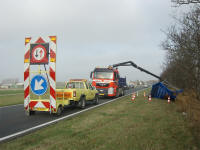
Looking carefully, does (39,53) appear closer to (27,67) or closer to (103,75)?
(27,67)

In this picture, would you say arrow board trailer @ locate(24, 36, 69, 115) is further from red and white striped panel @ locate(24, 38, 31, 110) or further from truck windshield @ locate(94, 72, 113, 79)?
truck windshield @ locate(94, 72, 113, 79)

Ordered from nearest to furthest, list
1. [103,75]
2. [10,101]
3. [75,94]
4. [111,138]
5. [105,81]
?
1. [111,138]
2. [75,94]
3. [10,101]
4. [105,81]
5. [103,75]

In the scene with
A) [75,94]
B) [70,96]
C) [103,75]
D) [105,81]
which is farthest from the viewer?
[103,75]

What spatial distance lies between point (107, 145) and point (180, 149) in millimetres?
1722

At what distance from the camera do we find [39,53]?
7.99 metres

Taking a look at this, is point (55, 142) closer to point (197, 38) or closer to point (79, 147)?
point (79, 147)

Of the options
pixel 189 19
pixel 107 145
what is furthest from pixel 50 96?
pixel 189 19

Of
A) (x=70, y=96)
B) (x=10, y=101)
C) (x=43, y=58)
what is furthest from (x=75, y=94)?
(x=10, y=101)

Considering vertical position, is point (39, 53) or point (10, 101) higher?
point (39, 53)

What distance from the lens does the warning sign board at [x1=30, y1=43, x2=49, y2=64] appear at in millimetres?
7921

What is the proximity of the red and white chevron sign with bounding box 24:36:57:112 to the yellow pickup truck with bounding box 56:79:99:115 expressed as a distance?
2.41ft

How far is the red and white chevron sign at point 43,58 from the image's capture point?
7910 mm

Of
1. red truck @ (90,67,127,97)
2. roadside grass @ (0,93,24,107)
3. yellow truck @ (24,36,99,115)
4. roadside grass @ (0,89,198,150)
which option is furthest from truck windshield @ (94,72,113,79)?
roadside grass @ (0,89,198,150)

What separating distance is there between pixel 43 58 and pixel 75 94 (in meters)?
3.03
